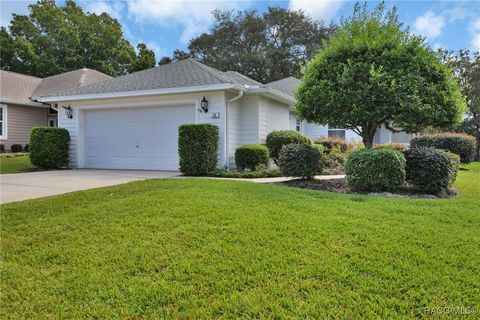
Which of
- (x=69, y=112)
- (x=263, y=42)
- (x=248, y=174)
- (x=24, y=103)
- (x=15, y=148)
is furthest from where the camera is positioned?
(x=263, y=42)

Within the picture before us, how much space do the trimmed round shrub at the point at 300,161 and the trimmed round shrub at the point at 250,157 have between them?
249 centimetres

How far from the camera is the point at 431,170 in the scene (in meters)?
6.41

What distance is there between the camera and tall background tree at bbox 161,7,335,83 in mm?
30594

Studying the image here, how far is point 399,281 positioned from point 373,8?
6266 millimetres

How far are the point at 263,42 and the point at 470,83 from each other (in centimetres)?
1708

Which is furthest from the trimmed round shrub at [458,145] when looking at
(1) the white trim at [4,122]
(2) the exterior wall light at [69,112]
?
(1) the white trim at [4,122]

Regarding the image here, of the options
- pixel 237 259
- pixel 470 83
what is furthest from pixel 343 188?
pixel 470 83

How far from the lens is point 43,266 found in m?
3.27

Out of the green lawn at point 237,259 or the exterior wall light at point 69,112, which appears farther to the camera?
the exterior wall light at point 69,112

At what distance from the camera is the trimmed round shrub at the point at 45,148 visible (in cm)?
1145

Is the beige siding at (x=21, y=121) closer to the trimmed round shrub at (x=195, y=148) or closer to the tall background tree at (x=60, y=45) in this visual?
the tall background tree at (x=60, y=45)

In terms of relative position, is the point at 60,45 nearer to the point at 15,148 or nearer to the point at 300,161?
the point at 15,148

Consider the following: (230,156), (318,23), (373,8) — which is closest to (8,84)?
(230,156)

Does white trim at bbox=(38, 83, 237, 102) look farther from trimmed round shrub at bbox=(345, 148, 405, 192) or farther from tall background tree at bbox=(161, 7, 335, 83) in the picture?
tall background tree at bbox=(161, 7, 335, 83)
